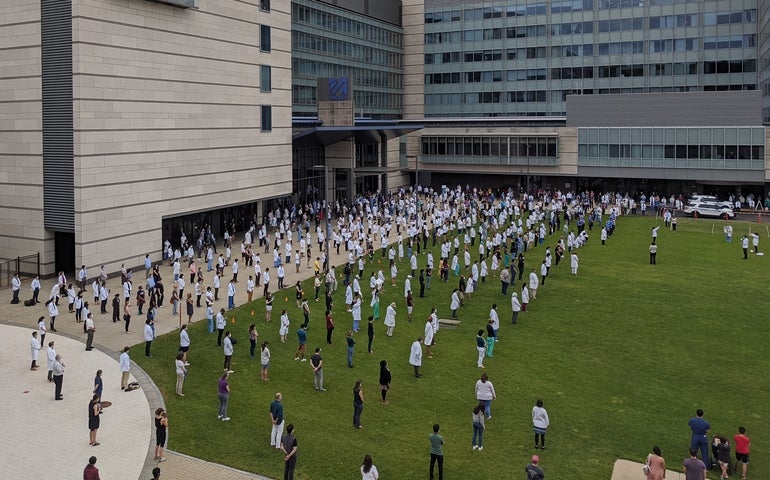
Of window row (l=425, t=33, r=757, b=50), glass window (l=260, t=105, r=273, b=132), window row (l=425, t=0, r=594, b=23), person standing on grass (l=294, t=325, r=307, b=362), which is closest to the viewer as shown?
person standing on grass (l=294, t=325, r=307, b=362)

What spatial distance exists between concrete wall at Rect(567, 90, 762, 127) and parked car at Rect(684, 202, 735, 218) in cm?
1216

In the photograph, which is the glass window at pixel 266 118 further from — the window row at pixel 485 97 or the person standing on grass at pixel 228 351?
the window row at pixel 485 97

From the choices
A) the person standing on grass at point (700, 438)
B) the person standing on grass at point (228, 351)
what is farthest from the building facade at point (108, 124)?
the person standing on grass at point (700, 438)

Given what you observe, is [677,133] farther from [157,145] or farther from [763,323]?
[157,145]

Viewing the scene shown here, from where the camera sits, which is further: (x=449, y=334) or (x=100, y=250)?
(x=100, y=250)

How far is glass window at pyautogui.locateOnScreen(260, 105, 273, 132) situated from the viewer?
48.9 m

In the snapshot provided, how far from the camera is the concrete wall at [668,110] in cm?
6588

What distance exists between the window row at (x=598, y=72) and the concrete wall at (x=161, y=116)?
42341 mm

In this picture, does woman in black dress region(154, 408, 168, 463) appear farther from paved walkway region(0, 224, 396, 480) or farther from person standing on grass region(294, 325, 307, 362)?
person standing on grass region(294, 325, 307, 362)

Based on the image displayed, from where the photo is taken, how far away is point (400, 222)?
4781 centimetres

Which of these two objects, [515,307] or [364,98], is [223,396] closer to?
[515,307]

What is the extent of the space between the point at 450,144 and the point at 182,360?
61377 mm

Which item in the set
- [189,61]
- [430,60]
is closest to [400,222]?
[189,61]

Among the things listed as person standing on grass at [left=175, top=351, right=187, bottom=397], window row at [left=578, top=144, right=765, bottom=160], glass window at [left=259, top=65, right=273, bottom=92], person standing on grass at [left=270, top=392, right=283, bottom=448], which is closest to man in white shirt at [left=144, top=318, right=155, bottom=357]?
person standing on grass at [left=175, top=351, right=187, bottom=397]
